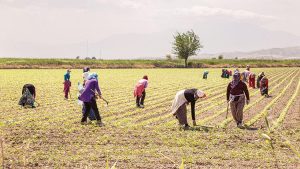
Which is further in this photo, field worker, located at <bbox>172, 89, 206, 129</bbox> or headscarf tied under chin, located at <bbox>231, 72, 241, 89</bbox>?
headscarf tied under chin, located at <bbox>231, 72, 241, 89</bbox>

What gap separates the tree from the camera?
96.4m

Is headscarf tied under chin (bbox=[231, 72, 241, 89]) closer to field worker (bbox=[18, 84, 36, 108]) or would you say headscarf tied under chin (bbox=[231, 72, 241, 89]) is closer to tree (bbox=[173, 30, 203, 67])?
field worker (bbox=[18, 84, 36, 108])

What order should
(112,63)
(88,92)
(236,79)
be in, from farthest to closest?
(112,63)
(236,79)
(88,92)

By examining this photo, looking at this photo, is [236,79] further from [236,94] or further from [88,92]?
[88,92]

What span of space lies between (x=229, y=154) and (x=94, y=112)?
580 centimetres

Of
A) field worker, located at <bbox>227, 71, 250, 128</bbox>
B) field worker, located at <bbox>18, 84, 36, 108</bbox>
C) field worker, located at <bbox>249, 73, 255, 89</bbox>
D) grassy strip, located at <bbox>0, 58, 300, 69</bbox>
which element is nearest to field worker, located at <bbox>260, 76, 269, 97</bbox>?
field worker, located at <bbox>249, 73, 255, 89</bbox>

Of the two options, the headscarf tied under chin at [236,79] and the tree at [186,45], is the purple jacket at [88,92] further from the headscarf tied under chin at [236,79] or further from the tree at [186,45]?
the tree at [186,45]

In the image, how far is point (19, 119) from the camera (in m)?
15.4

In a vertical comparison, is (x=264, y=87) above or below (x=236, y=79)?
below

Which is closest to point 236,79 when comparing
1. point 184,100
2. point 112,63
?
point 184,100

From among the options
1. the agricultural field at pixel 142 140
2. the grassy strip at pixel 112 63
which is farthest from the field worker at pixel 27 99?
the grassy strip at pixel 112 63

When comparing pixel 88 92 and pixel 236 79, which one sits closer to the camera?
pixel 88 92

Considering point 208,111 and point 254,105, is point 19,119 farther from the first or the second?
point 254,105

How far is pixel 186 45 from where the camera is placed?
97.5m
